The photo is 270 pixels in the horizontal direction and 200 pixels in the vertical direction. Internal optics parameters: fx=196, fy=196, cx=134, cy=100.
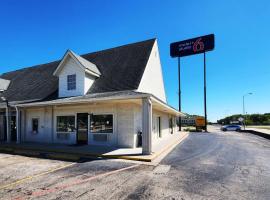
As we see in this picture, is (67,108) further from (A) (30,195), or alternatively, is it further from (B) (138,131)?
(A) (30,195)

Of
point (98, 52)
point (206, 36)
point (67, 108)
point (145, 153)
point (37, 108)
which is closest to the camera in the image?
point (145, 153)

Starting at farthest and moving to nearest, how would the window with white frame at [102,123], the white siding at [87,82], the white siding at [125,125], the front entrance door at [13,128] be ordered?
the front entrance door at [13,128]
the white siding at [87,82]
the window with white frame at [102,123]
the white siding at [125,125]

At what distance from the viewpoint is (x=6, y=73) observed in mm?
25891

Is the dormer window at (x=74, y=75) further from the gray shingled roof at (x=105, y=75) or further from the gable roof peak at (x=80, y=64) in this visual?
the gray shingled roof at (x=105, y=75)

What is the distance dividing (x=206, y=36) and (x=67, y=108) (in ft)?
101

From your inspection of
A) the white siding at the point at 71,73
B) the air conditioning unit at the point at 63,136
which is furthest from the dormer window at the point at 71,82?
the air conditioning unit at the point at 63,136

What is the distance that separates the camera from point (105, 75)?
16.6m

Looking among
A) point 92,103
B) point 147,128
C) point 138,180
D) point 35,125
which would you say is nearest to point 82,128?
point 92,103

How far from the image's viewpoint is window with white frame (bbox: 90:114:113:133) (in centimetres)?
1344

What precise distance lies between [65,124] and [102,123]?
3.41 meters

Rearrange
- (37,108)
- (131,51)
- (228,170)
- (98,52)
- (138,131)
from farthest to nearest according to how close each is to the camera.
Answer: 1. (98,52)
2. (131,51)
3. (37,108)
4. (138,131)
5. (228,170)

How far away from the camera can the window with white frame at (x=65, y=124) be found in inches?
585

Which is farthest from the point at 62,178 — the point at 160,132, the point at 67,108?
the point at 160,132

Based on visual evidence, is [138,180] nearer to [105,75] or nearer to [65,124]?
[65,124]
